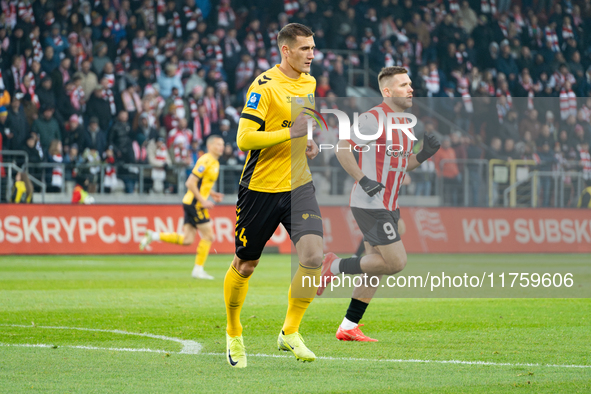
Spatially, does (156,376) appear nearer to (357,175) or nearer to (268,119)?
(268,119)

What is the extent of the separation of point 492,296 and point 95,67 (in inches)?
490

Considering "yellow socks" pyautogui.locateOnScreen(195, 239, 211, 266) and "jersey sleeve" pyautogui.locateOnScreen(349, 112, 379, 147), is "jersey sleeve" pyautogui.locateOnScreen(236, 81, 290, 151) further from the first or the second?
"yellow socks" pyautogui.locateOnScreen(195, 239, 211, 266)

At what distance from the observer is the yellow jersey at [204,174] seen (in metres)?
12.7

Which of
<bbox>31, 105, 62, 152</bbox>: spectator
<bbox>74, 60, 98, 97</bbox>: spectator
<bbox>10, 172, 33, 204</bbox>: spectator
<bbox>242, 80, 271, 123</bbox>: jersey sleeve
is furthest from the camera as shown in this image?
<bbox>74, 60, 98, 97</bbox>: spectator

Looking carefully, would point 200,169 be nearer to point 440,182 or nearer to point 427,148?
point 427,148

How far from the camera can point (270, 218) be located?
5.58 metres

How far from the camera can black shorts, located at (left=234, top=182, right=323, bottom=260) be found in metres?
5.54

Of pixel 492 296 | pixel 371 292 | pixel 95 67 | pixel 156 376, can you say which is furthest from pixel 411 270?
pixel 95 67

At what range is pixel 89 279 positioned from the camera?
12422 millimetres

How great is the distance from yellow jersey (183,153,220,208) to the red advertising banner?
4.81 metres

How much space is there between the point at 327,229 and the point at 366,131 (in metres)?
11.3

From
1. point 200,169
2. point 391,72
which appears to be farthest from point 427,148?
point 200,169

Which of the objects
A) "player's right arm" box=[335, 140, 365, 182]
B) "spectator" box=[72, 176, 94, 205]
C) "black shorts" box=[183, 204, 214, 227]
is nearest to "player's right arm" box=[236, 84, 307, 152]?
"player's right arm" box=[335, 140, 365, 182]

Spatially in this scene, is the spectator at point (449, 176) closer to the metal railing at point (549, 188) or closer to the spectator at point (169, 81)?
the metal railing at point (549, 188)
